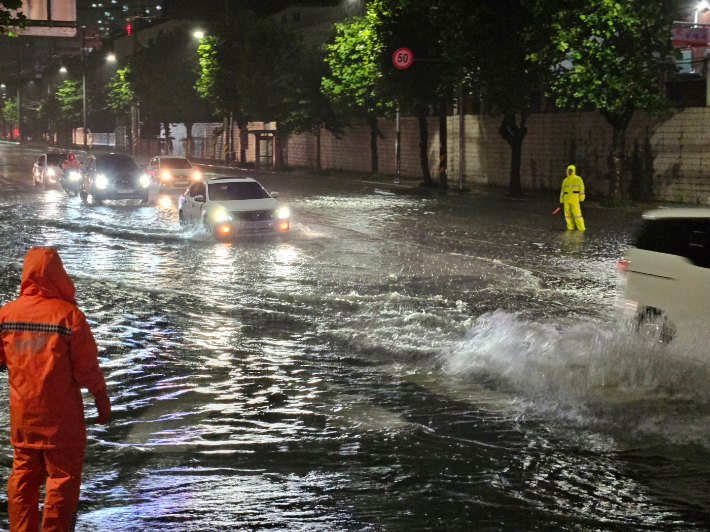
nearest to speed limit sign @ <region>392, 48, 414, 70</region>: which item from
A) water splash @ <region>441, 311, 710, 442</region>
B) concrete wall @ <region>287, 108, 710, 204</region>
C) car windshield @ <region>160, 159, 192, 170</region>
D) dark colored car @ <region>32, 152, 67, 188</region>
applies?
concrete wall @ <region>287, 108, 710, 204</region>

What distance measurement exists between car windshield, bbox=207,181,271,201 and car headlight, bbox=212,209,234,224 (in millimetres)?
818

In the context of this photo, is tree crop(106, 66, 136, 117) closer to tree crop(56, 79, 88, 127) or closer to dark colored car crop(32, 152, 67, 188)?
tree crop(56, 79, 88, 127)

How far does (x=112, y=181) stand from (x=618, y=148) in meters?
16.4

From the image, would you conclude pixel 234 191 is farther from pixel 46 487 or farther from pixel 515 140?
pixel 46 487

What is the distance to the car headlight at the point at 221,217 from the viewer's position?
831 inches

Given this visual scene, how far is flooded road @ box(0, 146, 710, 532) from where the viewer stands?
5812mm

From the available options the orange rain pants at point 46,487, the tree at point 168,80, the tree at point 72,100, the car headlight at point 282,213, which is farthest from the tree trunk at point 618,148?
the tree at point 72,100

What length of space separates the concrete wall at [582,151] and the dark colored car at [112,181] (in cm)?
1652

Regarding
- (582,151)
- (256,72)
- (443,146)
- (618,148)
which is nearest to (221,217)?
(618,148)

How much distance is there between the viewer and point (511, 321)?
11391mm

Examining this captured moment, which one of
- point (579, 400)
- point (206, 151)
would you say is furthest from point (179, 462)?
point (206, 151)

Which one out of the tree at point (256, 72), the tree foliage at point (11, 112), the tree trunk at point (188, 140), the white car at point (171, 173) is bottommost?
the white car at point (171, 173)

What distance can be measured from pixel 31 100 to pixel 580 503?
527ft

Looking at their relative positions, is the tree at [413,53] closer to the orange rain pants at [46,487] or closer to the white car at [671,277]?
the white car at [671,277]
